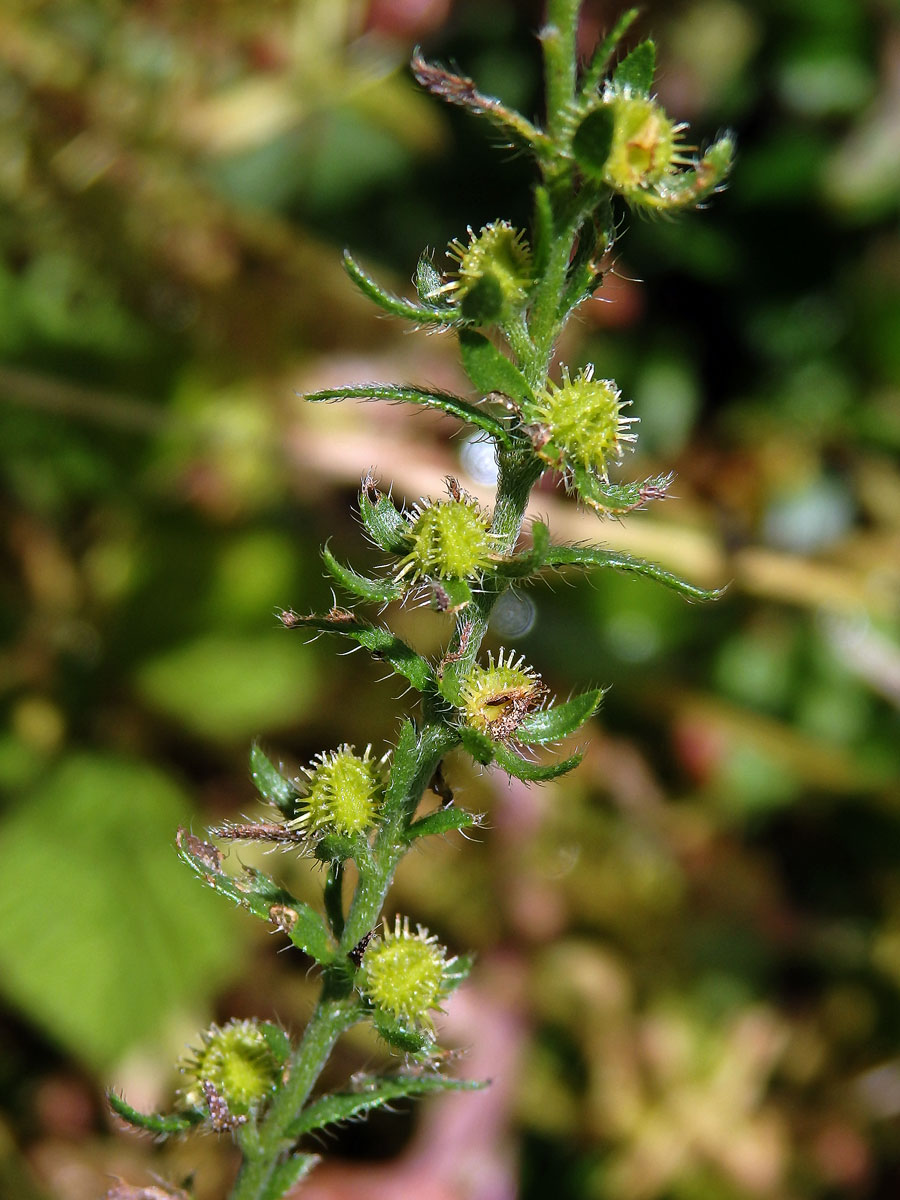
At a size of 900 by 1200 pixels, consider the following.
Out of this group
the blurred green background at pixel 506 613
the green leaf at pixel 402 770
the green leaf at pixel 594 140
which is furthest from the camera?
the blurred green background at pixel 506 613

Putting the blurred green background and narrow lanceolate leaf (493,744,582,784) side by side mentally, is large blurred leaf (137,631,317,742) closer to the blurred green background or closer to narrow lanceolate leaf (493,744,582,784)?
the blurred green background

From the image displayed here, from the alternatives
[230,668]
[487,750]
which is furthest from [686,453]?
[487,750]

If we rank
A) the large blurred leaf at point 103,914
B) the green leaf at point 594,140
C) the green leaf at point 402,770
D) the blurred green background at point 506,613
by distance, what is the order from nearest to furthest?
the green leaf at point 594,140
the green leaf at point 402,770
the large blurred leaf at point 103,914
the blurred green background at point 506,613

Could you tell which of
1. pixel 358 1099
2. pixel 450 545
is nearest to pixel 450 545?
pixel 450 545

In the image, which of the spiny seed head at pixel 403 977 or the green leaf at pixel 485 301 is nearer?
the green leaf at pixel 485 301

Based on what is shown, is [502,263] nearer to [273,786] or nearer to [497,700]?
[497,700]

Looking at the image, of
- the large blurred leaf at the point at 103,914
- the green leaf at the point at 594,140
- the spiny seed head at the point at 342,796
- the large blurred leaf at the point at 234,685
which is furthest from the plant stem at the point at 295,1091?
the large blurred leaf at the point at 234,685

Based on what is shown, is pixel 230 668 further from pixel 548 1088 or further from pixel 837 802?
pixel 837 802

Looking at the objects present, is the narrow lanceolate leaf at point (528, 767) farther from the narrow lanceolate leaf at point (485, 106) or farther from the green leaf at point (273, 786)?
the narrow lanceolate leaf at point (485, 106)
